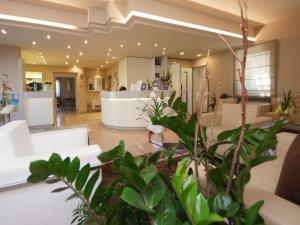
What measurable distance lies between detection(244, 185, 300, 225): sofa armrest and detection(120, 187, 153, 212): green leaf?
0.53 m

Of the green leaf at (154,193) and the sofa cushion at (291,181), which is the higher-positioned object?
the green leaf at (154,193)

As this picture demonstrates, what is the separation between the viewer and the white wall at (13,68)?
6293 mm

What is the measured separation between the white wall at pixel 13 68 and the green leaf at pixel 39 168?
22.6 feet

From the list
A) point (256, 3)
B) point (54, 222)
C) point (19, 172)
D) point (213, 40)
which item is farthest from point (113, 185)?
point (213, 40)

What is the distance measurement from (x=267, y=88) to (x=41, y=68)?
10.5 meters

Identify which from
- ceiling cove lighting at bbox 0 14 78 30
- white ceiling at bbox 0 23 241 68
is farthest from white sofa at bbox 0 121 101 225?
ceiling cove lighting at bbox 0 14 78 30

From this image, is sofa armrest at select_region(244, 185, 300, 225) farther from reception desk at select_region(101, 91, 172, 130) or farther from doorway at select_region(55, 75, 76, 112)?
doorway at select_region(55, 75, 76, 112)

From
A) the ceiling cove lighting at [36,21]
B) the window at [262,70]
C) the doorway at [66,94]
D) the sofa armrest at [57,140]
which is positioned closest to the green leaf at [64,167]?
the sofa armrest at [57,140]

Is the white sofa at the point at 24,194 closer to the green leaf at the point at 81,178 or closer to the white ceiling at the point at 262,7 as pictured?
the green leaf at the point at 81,178

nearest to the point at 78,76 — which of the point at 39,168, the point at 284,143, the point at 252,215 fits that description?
the point at 284,143

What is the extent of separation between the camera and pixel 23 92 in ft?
20.8

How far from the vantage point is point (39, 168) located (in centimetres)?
56

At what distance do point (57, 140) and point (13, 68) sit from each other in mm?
5705

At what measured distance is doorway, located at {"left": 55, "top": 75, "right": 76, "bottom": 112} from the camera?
463 inches
